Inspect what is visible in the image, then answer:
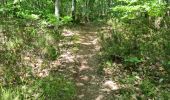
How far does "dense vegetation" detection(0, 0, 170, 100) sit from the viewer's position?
724 cm

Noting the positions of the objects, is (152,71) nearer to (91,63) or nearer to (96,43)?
(91,63)

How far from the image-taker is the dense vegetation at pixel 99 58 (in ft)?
23.7

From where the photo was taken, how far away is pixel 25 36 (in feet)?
31.9

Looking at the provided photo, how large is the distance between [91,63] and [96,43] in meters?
2.28

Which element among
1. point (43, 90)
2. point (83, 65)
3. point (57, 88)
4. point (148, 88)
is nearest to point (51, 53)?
point (83, 65)

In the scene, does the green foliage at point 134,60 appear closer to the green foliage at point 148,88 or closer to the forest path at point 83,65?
the green foliage at point 148,88

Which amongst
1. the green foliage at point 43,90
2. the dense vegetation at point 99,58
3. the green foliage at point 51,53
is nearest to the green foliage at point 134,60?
the dense vegetation at point 99,58

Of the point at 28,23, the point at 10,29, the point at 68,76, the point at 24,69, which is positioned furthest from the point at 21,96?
the point at 28,23

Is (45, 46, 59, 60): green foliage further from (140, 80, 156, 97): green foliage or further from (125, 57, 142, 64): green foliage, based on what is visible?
(140, 80, 156, 97): green foliage

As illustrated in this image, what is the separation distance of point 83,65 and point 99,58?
29.4 inches

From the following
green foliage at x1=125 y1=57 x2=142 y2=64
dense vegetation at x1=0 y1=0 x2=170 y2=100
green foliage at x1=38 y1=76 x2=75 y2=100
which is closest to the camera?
green foliage at x1=38 y1=76 x2=75 y2=100

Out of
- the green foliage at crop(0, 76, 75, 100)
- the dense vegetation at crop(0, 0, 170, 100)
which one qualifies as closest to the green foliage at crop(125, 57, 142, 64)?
the dense vegetation at crop(0, 0, 170, 100)

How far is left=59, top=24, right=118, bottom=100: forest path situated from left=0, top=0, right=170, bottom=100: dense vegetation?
0.22 metres

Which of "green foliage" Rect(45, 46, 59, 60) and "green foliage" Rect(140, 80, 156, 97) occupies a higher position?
"green foliage" Rect(45, 46, 59, 60)
